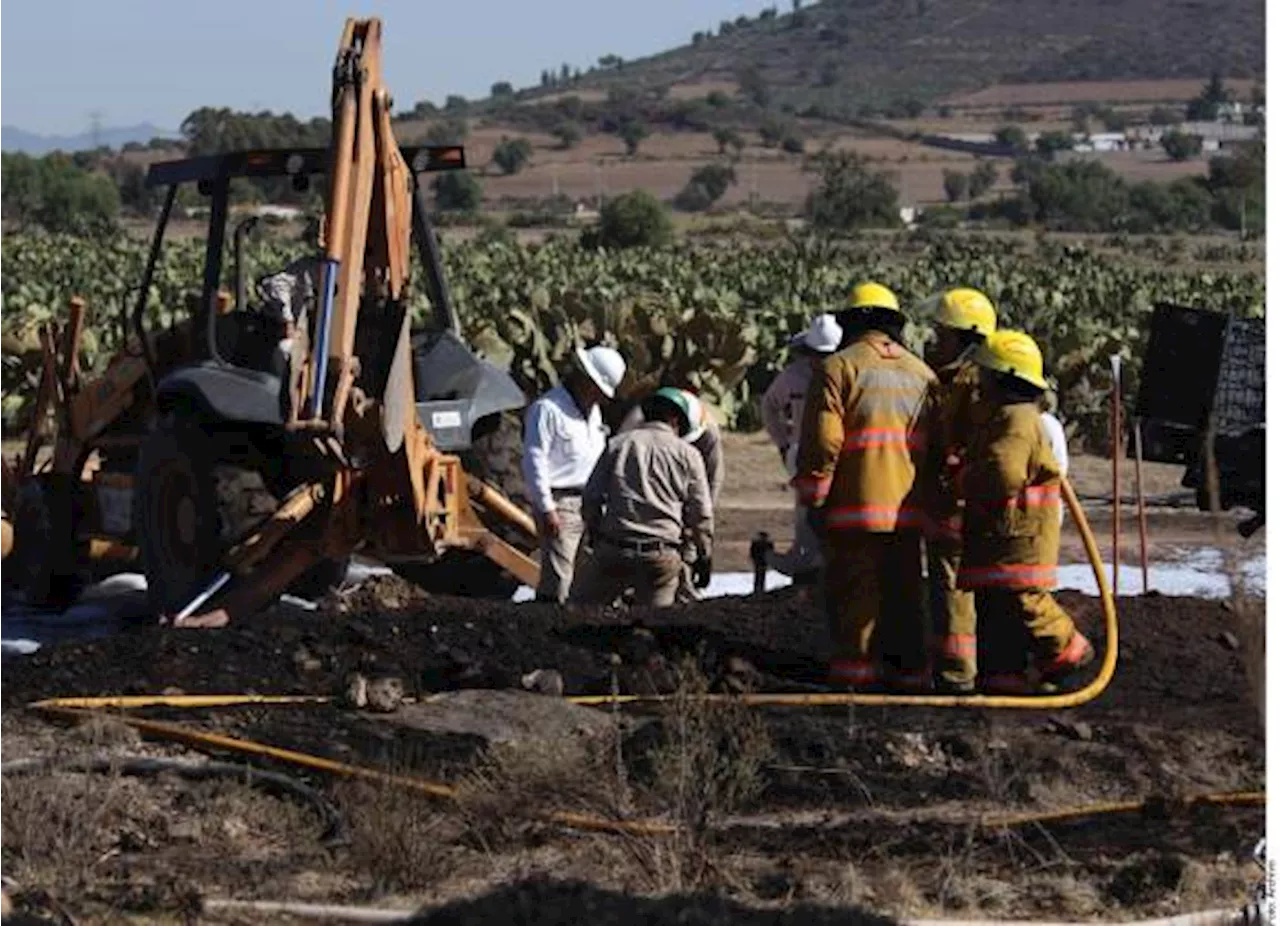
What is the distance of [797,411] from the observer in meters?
14.1

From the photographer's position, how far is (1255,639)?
22.8 ft

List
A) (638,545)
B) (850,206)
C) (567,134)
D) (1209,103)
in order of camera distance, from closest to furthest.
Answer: (638,545)
(850,206)
(1209,103)
(567,134)

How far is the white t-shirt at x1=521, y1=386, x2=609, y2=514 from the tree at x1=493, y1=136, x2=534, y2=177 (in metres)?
124

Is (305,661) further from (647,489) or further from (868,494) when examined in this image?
(868,494)

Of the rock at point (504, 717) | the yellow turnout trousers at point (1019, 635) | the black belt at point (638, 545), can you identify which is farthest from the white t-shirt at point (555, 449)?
the yellow turnout trousers at point (1019, 635)

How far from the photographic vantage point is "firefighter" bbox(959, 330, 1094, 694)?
11.1 meters

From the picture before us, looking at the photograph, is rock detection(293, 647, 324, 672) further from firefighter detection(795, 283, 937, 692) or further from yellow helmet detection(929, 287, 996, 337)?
yellow helmet detection(929, 287, 996, 337)

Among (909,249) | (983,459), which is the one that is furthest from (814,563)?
(909,249)

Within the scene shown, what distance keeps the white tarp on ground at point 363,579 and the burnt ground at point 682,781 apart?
4.95 ft

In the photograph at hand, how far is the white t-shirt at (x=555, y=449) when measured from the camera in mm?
13469

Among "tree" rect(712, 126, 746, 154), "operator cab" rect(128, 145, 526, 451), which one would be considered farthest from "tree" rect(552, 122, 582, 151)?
"operator cab" rect(128, 145, 526, 451)

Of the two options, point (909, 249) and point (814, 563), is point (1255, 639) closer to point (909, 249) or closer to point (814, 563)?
point (814, 563)

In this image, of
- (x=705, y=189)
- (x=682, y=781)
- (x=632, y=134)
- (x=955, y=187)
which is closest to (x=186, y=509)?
(x=682, y=781)

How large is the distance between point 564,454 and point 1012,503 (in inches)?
117
